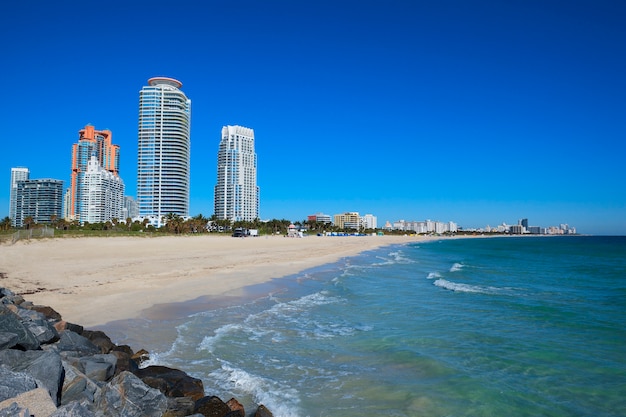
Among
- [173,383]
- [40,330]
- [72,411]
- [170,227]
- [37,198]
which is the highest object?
[37,198]

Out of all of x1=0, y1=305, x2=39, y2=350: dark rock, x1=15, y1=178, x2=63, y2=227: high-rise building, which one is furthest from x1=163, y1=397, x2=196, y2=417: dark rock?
x1=15, y1=178, x2=63, y2=227: high-rise building

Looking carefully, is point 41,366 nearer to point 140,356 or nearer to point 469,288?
point 140,356

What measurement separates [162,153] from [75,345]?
132m

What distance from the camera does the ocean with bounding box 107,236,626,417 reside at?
683cm

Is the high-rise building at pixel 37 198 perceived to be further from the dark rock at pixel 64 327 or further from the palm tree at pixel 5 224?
the dark rock at pixel 64 327

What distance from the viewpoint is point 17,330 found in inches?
247

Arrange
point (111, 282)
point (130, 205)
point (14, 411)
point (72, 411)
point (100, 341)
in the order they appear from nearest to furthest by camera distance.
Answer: point (14, 411), point (72, 411), point (100, 341), point (111, 282), point (130, 205)

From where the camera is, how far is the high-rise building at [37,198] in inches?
Result: 5906

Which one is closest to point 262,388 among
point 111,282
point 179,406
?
point 179,406

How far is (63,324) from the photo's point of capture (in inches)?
336

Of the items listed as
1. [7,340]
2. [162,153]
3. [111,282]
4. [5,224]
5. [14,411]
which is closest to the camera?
[14,411]

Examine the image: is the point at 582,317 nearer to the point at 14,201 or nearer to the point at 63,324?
the point at 63,324

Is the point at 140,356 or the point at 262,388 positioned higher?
the point at 140,356

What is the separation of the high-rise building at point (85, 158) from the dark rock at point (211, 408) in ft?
526
